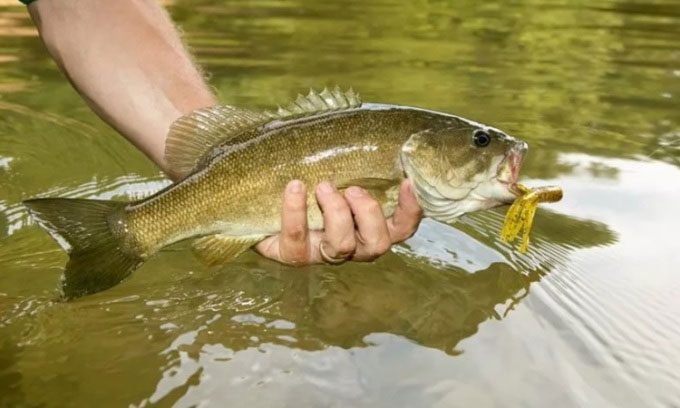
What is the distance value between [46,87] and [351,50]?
3.20 metres

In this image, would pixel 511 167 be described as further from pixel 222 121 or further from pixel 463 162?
pixel 222 121

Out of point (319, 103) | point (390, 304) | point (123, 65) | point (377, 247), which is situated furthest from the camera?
point (390, 304)

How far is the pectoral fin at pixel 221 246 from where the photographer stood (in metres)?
2.85

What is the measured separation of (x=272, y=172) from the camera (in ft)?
9.02

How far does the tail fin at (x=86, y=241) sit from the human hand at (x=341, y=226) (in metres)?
0.53

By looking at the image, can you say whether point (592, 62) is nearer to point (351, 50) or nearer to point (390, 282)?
point (351, 50)

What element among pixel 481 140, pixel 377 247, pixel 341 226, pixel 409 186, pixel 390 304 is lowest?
pixel 390 304

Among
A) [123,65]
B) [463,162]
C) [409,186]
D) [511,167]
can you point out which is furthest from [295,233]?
[123,65]

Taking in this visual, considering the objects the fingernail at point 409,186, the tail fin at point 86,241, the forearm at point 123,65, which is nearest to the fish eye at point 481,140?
the fingernail at point 409,186

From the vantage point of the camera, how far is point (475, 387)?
9.02ft

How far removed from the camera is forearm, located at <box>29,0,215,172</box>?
3057mm

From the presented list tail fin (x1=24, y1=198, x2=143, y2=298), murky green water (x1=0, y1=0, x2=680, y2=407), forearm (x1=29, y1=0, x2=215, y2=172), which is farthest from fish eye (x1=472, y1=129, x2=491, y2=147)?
tail fin (x1=24, y1=198, x2=143, y2=298)

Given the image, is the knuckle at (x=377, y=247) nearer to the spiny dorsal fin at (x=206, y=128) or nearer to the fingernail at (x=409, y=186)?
the fingernail at (x=409, y=186)

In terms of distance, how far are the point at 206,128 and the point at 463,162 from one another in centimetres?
87
